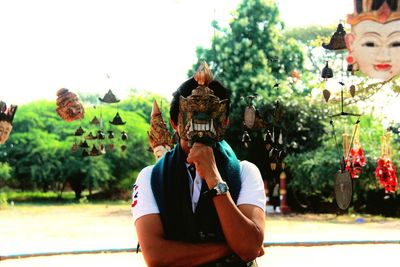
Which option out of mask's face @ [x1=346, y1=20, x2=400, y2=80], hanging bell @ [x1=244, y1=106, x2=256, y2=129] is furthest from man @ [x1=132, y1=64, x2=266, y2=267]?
hanging bell @ [x1=244, y1=106, x2=256, y2=129]

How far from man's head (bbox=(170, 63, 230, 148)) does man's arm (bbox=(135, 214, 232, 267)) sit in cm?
37

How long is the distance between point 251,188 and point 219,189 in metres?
0.22

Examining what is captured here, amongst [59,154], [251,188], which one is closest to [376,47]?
[251,188]

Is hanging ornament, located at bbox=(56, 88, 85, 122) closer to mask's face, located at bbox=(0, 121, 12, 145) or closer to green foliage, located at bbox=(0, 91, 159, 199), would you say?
mask's face, located at bbox=(0, 121, 12, 145)

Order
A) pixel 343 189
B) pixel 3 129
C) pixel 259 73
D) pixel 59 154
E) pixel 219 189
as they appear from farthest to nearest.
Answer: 1. pixel 59 154
2. pixel 259 73
3. pixel 343 189
4. pixel 3 129
5. pixel 219 189

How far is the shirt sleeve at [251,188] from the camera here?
225 centimetres

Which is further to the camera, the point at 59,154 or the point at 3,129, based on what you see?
the point at 59,154

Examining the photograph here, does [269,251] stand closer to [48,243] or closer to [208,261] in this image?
[48,243]

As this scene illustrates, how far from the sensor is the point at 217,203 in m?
2.10

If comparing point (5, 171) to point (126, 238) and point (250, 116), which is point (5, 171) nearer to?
point (126, 238)

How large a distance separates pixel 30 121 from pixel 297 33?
13678 mm

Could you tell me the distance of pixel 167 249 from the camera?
224 centimetres

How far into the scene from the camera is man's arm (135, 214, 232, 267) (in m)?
2.20

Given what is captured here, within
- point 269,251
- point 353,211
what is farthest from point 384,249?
point 353,211
